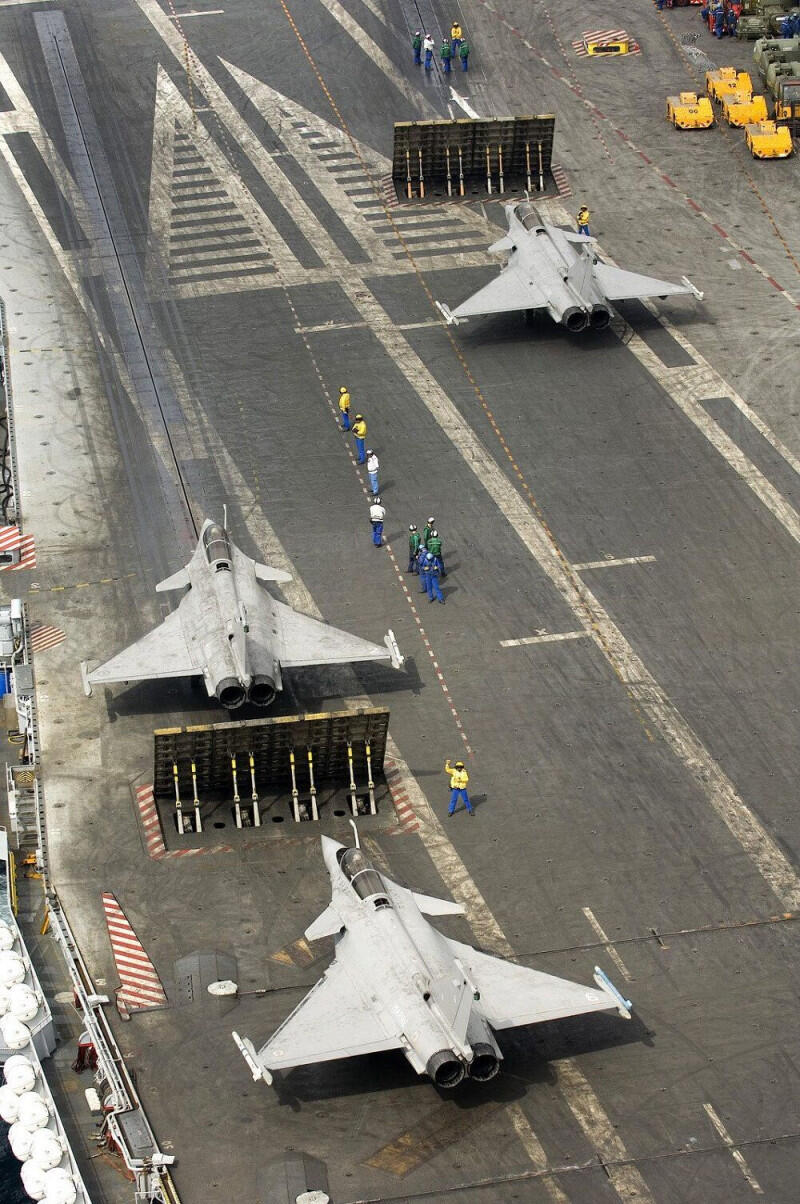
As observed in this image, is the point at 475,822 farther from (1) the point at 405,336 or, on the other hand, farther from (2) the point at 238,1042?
(1) the point at 405,336

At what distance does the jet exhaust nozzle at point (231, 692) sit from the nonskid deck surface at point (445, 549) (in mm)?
3238

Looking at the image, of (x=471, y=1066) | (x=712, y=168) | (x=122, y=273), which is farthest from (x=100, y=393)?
(x=471, y=1066)

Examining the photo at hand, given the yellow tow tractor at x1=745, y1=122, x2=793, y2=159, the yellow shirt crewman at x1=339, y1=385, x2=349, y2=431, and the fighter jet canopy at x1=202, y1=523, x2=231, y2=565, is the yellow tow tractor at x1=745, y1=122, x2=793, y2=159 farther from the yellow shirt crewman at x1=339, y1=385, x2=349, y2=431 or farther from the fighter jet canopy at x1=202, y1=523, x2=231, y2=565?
the fighter jet canopy at x1=202, y1=523, x2=231, y2=565

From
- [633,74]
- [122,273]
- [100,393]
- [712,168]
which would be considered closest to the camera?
[100,393]

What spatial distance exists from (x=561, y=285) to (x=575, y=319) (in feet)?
4.94

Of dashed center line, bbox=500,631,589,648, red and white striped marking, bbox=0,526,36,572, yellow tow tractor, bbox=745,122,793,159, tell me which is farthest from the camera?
yellow tow tractor, bbox=745,122,793,159

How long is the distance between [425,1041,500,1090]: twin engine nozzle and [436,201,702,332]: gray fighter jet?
129ft

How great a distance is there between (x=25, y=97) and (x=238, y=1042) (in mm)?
64937

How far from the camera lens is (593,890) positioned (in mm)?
54031

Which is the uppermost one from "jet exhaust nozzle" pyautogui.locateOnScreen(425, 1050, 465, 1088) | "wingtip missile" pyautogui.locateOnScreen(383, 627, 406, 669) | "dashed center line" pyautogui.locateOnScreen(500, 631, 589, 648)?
"jet exhaust nozzle" pyautogui.locateOnScreen(425, 1050, 465, 1088)

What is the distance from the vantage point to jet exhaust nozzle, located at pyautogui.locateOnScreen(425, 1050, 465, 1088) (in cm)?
4466

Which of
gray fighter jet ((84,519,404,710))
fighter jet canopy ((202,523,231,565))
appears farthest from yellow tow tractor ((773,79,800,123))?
gray fighter jet ((84,519,404,710))

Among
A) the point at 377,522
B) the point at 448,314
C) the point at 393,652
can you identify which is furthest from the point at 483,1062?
the point at 448,314

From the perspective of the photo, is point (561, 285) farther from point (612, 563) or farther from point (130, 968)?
point (130, 968)
